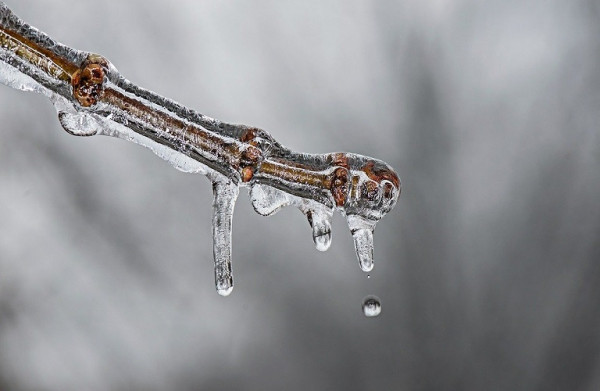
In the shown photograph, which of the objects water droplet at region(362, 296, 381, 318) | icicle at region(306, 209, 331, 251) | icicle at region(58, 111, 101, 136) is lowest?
icicle at region(306, 209, 331, 251)

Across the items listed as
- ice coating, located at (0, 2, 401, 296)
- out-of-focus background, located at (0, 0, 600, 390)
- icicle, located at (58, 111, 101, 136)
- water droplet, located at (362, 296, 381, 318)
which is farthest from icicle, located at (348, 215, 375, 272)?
out-of-focus background, located at (0, 0, 600, 390)

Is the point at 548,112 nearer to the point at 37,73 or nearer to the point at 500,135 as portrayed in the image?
the point at 500,135

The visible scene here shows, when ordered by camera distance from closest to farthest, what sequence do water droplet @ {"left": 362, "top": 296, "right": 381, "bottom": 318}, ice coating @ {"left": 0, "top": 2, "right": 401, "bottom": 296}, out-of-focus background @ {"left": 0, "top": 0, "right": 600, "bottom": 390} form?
ice coating @ {"left": 0, "top": 2, "right": 401, "bottom": 296}
water droplet @ {"left": 362, "top": 296, "right": 381, "bottom": 318}
out-of-focus background @ {"left": 0, "top": 0, "right": 600, "bottom": 390}

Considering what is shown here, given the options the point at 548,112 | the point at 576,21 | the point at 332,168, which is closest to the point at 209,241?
the point at 548,112

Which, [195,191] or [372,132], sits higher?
[372,132]

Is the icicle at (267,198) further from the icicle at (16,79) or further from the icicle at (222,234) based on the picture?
the icicle at (16,79)

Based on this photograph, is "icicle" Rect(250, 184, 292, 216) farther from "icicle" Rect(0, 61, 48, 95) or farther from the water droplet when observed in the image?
the water droplet
